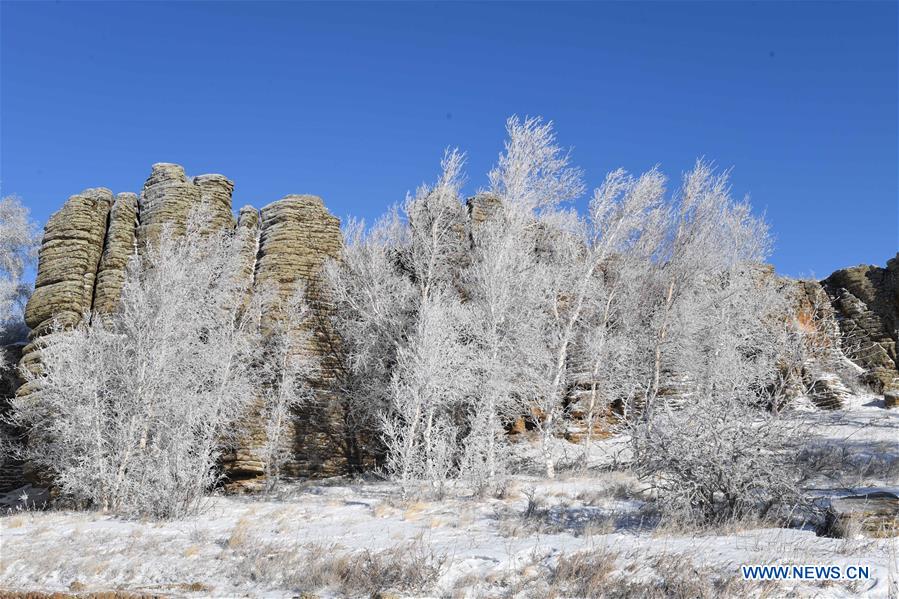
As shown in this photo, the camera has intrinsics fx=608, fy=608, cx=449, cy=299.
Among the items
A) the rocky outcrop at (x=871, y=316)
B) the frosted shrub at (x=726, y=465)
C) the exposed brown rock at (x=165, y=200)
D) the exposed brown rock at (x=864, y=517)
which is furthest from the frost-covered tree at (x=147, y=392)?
the rocky outcrop at (x=871, y=316)

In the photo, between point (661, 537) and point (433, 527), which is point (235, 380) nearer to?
point (433, 527)

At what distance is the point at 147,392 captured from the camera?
56.3 feet

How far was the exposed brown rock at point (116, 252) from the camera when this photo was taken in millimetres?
22719

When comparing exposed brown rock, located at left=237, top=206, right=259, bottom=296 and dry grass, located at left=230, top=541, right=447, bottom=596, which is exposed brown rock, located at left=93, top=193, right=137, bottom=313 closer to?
exposed brown rock, located at left=237, top=206, right=259, bottom=296

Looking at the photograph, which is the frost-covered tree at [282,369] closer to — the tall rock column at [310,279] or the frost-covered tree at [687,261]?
the tall rock column at [310,279]

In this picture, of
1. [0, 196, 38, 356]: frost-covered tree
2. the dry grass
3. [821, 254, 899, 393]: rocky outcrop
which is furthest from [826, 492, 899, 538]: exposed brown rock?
[0, 196, 38, 356]: frost-covered tree

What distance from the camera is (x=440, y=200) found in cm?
2022

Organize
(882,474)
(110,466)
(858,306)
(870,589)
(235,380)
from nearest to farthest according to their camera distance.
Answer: (870,589) → (882,474) → (110,466) → (235,380) → (858,306)

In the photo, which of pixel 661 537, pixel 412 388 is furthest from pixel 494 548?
pixel 412 388

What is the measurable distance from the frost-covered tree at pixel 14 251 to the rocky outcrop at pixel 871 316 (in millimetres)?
39454

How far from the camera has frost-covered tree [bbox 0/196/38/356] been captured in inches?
1204

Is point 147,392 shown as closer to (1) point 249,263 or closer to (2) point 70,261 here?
(1) point 249,263

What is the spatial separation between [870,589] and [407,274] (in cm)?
1657

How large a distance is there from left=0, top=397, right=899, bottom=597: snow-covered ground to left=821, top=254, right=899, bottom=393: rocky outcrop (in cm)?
1554
